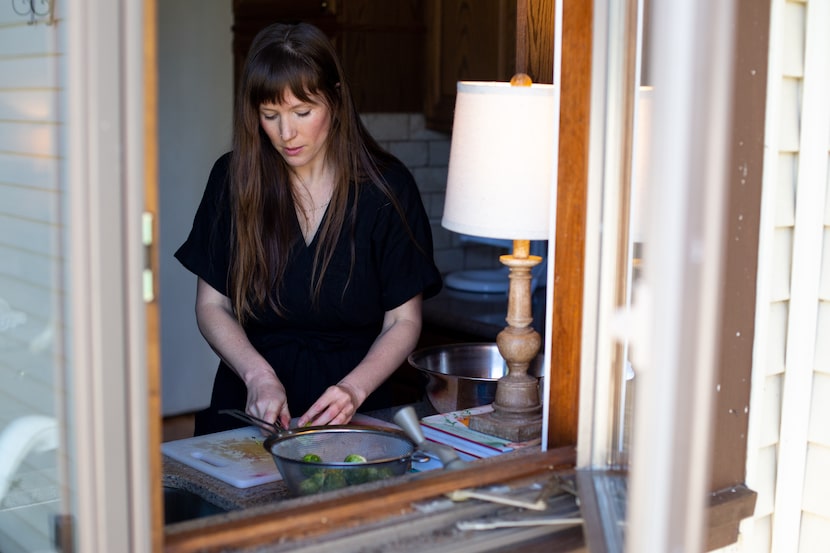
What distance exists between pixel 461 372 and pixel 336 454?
1.93 ft

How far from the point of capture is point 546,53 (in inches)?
88.2

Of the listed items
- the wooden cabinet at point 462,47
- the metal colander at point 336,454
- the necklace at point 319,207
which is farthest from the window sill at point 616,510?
the wooden cabinet at point 462,47

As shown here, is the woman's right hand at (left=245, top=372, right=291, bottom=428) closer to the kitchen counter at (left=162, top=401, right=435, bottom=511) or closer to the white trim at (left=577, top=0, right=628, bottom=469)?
the kitchen counter at (left=162, top=401, right=435, bottom=511)

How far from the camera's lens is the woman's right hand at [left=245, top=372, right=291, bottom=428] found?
2.16 metres

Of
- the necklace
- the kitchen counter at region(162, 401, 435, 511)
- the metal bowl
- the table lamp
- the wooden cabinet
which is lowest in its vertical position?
the kitchen counter at region(162, 401, 435, 511)

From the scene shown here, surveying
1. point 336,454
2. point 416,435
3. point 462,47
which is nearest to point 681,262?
point 416,435

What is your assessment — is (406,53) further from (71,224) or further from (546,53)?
(71,224)

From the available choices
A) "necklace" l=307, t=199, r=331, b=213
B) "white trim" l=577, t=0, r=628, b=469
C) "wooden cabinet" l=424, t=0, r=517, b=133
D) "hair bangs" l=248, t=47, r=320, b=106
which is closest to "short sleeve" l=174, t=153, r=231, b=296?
"necklace" l=307, t=199, r=331, b=213

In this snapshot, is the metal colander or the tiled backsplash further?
the tiled backsplash

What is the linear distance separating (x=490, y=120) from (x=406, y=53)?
2421mm

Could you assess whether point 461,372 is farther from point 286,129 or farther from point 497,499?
point 497,499

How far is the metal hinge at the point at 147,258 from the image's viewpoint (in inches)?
51.3

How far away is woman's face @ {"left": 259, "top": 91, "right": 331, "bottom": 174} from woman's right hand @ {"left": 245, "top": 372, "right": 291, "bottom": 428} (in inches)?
19.8

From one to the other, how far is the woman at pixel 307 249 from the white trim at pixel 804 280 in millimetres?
857
